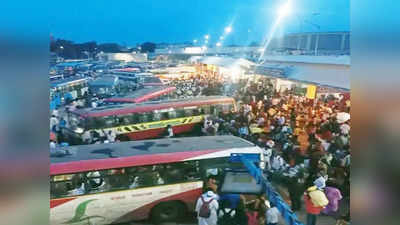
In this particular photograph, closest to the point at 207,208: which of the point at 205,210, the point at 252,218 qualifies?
the point at 205,210

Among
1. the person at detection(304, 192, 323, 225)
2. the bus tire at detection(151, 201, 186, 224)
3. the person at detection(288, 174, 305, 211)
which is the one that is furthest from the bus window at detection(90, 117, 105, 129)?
the person at detection(304, 192, 323, 225)

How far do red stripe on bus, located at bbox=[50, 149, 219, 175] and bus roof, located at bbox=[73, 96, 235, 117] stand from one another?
0.22 metres

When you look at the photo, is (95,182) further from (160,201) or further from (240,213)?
(240,213)

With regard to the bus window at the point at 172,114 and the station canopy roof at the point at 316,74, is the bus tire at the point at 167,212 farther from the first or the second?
the station canopy roof at the point at 316,74

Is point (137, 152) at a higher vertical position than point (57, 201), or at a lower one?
higher

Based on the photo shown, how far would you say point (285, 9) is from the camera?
236 centimetres

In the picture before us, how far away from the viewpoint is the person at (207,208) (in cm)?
230

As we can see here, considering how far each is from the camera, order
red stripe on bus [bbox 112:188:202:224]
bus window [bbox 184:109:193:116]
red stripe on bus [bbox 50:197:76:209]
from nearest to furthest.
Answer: red stripe on bus [bbox 50:197:76:209]
red stripe on bus [bbox 112:188:202:224]
bus window [bbox 184:109:193:116]

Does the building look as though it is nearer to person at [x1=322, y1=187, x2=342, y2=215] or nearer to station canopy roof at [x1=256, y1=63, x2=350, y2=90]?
station canopy roof at [x1=256, y1=63, x2=350, y2=90]

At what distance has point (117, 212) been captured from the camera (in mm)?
2221

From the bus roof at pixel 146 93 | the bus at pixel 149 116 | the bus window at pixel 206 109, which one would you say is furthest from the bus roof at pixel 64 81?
the bus window at pixel 206 109

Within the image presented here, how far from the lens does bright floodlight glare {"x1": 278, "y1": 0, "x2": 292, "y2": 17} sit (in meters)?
2.35

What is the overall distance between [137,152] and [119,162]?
0.09 meters
